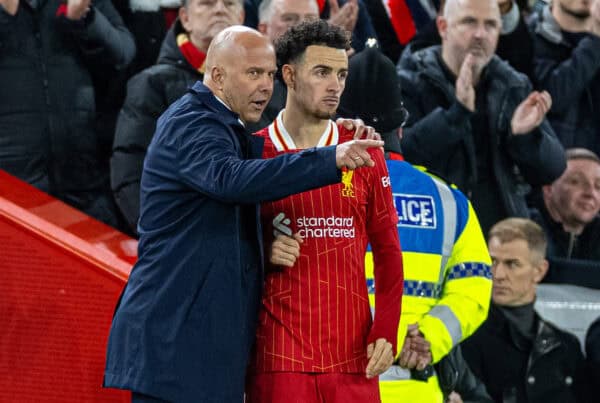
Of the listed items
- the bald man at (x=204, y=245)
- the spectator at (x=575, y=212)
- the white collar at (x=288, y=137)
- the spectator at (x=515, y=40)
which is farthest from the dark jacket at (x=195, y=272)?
the spectator at (x=515, y=40)

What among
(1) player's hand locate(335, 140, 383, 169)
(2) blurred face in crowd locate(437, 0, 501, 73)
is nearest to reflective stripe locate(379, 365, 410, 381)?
(1) player's hand locate(335, 140, 383, 169)

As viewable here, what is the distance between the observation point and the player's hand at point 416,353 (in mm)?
4836

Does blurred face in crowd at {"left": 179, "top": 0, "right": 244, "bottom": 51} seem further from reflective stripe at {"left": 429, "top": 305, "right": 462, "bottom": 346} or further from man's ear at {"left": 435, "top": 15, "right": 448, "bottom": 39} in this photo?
reflective stripe at {"left": 429, "top": 305, "right": 462, "bottom": 346}

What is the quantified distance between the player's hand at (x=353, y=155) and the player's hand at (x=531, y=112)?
318 cm

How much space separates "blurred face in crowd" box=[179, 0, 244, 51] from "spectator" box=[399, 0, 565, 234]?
1034 mm

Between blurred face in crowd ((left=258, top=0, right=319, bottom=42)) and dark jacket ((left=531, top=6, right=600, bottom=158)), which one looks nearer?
blurred face in crowd ((left=258, top=0, right=319, bottom=42))

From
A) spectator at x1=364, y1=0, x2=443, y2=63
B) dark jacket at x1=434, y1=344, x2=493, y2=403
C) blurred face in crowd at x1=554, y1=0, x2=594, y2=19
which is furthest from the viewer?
blurred face in crowd at x1=554, y1=0, x2=594, y2=19

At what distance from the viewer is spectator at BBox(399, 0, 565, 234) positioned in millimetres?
6789

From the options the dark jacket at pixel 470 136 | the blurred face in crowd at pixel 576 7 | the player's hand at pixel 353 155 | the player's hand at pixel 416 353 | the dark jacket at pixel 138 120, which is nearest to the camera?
the player's hand at pixel 353 155

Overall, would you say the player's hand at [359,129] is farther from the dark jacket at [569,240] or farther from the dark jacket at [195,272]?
the dark jacket at [569,240]

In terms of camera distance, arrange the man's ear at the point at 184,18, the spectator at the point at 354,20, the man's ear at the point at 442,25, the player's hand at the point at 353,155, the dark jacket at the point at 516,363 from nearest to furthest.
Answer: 1. the player's hand at the point at 353,155
2. the dark jacket at the point at 516,363
3. the man's ear at the point at 184,18
4. the man's ear at the point at 442,25
5. the spectator at the point at 354,20

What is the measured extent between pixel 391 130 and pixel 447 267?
575 mm

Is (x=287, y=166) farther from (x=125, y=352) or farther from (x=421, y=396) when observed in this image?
(x=421, y=396)

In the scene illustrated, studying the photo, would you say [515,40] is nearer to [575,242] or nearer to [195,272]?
[575,242]
